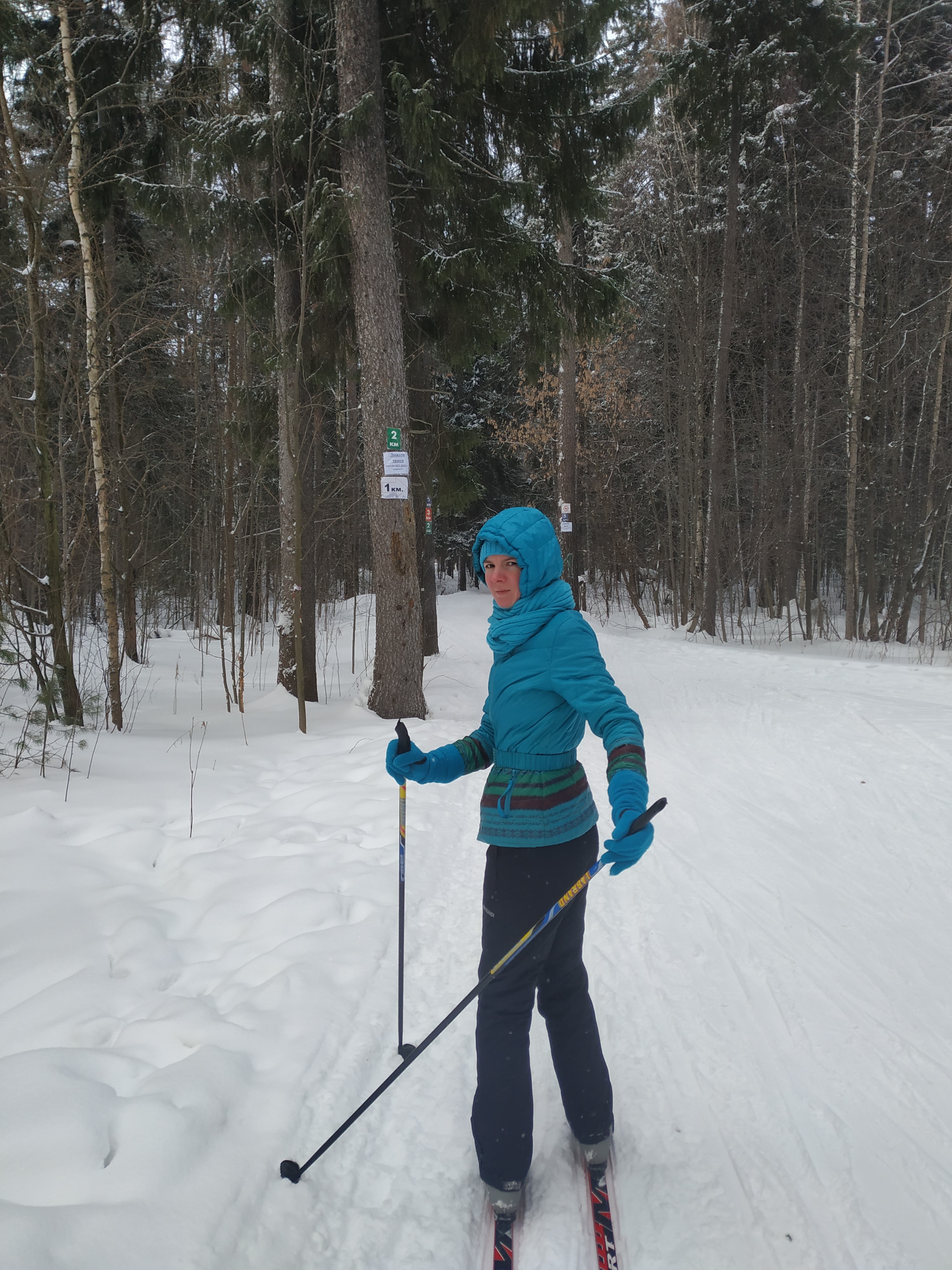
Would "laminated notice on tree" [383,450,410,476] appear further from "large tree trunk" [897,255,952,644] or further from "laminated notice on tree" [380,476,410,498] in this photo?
"large tree trunk" [897,255,952,644]

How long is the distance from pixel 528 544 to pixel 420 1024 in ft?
6.72

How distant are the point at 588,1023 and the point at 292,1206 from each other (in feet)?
3.32

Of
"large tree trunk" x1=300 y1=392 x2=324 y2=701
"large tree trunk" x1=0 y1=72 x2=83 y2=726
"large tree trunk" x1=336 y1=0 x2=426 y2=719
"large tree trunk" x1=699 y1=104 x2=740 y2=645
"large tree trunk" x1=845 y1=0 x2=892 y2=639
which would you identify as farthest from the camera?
"large tree trunk" x1=699 y1=104 x2=740 y2=645

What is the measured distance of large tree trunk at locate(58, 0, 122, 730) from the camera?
5.82 m

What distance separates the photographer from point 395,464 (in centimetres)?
698

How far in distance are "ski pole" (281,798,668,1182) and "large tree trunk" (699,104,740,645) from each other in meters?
13.2

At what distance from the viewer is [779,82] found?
14.6 m

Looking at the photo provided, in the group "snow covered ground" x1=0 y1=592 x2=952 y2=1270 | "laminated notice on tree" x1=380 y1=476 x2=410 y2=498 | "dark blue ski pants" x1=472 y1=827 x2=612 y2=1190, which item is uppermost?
"laminated notice on tree" x1=380 y1=476 x2=410 y2=498

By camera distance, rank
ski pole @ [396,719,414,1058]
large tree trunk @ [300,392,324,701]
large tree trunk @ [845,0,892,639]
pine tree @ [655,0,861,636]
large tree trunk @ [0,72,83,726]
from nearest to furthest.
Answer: ski pole @ [396,719,414,1058], large tree trunk @ [0,72,83,726], large tree trunk @ [300,392,324,701], pine tree @ [655,0,861,636], large tree trunk @ [845,0,892,639]

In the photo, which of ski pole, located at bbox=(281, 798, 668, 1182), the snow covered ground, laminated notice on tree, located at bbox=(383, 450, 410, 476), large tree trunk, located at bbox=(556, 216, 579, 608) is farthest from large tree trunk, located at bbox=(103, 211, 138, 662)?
large tree trunk, located at bbox=(556, 216, 579, 608)

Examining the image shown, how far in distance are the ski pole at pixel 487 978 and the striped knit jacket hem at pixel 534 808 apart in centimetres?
15

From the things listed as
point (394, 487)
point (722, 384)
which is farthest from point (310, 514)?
point (722, 384)

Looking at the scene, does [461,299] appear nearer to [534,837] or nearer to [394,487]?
[394,487]

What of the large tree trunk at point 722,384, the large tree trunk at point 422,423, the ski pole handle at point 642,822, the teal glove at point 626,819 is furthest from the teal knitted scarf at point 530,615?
the large tree trunk at point 722,384
